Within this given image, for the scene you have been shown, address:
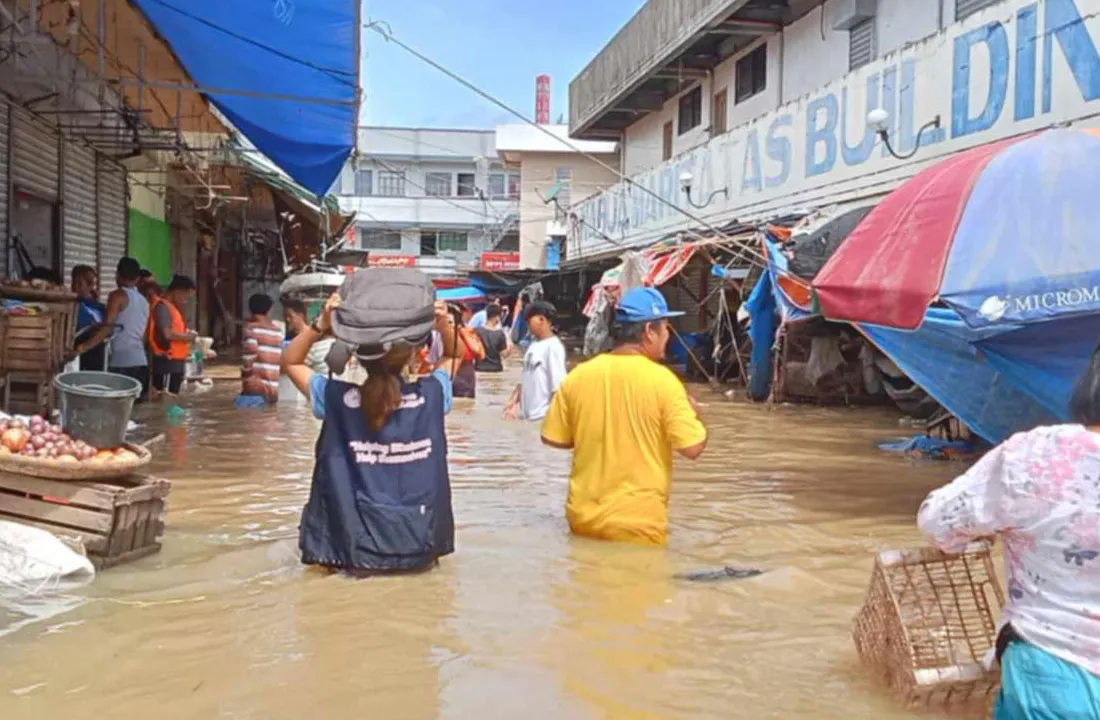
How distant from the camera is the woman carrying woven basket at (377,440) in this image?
434 cm

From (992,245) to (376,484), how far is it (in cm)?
383

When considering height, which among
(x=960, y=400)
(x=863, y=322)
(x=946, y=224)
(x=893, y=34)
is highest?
(x=893, y=34)

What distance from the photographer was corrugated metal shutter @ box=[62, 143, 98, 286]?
12391 millimetres

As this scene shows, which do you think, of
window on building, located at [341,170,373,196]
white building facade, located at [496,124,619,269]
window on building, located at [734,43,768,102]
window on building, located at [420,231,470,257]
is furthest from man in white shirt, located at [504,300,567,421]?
window on building, located at [341,170,373,196]

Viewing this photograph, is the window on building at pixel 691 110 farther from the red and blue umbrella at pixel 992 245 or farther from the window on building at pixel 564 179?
the red and blue umbrella at pixel 992 245

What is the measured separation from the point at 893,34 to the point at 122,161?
10.6 metres

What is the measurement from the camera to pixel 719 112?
2130 centimetres

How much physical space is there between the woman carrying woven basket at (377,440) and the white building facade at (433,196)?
46.1m

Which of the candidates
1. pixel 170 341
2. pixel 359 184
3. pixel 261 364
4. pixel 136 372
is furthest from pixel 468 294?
pixel 136 372

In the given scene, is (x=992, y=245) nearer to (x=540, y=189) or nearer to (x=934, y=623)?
(x=934, y=623)

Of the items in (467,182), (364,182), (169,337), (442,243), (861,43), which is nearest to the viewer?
(169,337)

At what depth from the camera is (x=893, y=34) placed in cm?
1441

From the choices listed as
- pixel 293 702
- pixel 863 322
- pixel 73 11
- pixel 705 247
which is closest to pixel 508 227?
pixel 705 247

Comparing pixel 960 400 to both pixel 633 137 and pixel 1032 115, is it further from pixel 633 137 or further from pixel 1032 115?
pixel 633 137
